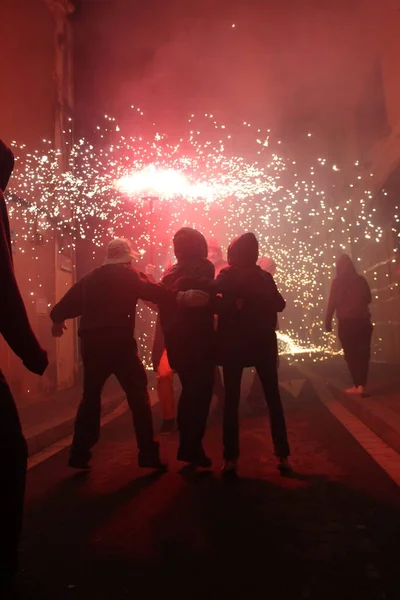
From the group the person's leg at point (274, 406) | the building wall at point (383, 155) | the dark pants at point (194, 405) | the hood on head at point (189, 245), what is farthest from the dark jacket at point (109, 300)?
the building wall at point (383, 155)

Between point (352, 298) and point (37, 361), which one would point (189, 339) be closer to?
point (37, 361)

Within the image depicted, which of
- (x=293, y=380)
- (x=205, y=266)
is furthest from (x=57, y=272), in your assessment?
(x=205, y=266)

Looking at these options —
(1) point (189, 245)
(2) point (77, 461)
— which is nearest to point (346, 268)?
(1) point (189, 245)

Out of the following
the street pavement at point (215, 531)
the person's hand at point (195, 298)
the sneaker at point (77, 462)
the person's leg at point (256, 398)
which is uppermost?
the person's hand at point (195, 298)

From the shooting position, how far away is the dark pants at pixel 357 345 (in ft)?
27.9

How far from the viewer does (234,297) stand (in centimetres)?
453

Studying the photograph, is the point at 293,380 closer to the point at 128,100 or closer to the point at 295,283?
the point at 128,100

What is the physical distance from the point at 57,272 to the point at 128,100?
569 centimetres

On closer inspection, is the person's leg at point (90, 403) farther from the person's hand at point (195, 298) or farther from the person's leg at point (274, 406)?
the person's leg at point (274, 406)

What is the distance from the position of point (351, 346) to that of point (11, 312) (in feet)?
23.4

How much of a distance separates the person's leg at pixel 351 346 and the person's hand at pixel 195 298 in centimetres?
467

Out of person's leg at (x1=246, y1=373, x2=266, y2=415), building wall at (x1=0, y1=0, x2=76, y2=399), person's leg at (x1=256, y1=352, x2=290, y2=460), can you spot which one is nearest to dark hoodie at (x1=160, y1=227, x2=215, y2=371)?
person's leg at (x1=256, y1=352, x2=290, y2=460)

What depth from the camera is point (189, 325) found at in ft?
14.8

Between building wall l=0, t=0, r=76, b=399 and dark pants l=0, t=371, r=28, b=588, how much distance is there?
878cm
